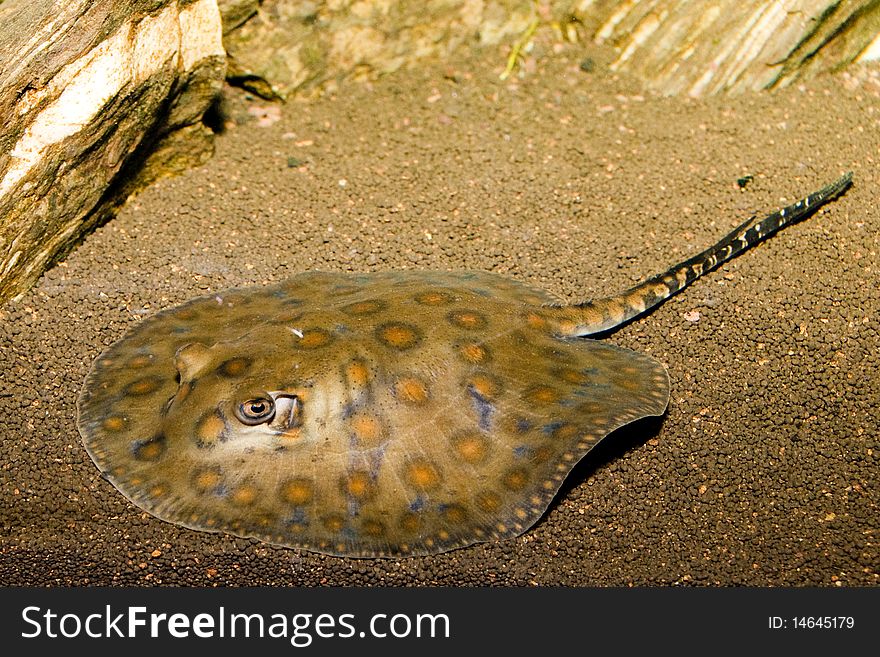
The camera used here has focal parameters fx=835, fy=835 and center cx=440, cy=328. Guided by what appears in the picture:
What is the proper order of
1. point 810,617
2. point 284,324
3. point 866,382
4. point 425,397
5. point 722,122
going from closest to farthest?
point 810,617 < point 425,397 < point 284,324 < point 866,382 < point 722,122

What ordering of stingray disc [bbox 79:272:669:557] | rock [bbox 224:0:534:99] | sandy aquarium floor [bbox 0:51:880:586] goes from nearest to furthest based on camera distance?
stingray disc [bbox 79:272:669:557], sandy aquarium floor [bbox 0:51:880:586], rock [bbox 224:0:534:99]

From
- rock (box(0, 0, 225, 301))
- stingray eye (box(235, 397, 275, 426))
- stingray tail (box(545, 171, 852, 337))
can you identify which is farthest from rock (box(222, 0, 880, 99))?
stingray eye (box(235, 397, 275, 426))

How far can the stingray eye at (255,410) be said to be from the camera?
3301 mm

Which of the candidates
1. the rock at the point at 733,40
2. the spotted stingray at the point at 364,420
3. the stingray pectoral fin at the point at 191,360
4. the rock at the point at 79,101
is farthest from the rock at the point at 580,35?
the stingray pectoral fin at the point at 191,360

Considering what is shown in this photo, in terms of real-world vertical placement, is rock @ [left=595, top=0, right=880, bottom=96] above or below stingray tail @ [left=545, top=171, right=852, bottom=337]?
above

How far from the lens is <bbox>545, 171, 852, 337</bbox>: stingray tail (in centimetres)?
413

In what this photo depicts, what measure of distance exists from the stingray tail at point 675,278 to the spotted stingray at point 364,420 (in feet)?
0.70

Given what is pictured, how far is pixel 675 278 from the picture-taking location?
A: 450 cm

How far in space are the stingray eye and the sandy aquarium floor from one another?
1.80 ft

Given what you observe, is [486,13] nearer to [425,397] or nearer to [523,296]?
[523,296]

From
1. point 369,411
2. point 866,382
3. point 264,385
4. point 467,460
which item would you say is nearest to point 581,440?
point 467,460

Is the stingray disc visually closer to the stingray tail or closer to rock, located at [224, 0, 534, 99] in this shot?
the stingray tail

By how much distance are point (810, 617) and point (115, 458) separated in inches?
111

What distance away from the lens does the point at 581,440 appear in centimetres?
340
